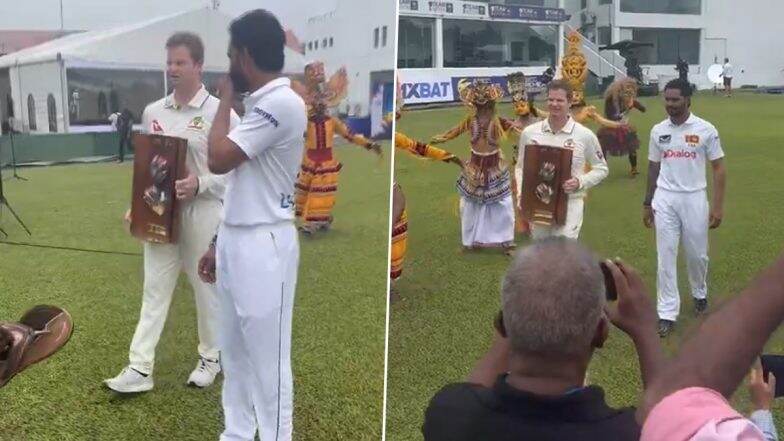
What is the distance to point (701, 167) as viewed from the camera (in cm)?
219

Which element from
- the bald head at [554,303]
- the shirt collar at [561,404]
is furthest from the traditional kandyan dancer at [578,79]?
the shirt collar at [561,404]

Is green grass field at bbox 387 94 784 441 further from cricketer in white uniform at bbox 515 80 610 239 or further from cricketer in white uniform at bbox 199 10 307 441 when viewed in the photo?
cricketer in white uniform at bbox 199 10 307 441

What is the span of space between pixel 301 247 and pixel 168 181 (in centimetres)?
36

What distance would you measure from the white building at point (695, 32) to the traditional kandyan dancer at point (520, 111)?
22 cm

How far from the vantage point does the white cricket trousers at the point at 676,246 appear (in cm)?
212

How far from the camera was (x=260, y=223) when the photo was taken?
2045mm

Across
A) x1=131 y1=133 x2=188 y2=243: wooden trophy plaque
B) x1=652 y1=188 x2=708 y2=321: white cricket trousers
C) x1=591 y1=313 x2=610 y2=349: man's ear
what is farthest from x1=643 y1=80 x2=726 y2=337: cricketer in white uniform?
x1=131 y1=133 x2=188 y2=243: wooden trophy plaque

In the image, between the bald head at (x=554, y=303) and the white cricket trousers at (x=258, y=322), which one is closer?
the bald head at (x=554, y=303)

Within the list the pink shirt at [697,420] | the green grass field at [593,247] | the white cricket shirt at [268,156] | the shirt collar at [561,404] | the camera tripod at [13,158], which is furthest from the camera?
the camera tripod at [13,158]

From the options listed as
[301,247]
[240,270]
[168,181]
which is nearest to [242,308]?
[240,270]

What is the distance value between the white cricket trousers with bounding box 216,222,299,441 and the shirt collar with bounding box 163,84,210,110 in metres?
0.30

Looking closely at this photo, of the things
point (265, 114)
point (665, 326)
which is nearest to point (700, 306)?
point (665, 326)

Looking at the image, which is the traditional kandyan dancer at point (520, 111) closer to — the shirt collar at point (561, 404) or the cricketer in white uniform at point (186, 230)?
the cricketer in white uniform at point (186, 230)

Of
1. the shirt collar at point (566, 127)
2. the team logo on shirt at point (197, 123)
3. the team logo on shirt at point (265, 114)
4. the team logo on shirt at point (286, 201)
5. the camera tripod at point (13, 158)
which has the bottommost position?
the team logo on shirt at point (286, 201)
